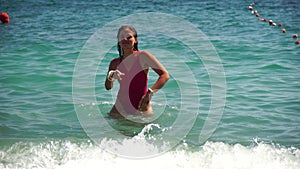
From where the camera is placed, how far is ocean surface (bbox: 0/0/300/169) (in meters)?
6.57

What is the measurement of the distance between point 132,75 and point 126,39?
523mm

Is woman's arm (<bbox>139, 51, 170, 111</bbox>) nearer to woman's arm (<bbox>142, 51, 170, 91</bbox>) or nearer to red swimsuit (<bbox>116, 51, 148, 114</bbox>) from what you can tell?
woman's arm (<bbox>142, 51, 170, 91</bbox>)

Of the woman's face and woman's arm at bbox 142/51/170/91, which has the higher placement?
the woman's face

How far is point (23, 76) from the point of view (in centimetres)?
1048

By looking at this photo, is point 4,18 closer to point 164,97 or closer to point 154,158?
point 164,97

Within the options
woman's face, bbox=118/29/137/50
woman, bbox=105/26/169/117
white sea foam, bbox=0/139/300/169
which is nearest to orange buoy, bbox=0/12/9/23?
white sea foam, bbox=0/139/300/169

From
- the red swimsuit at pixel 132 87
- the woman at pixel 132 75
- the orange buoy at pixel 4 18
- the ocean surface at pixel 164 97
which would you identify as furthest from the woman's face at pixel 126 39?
the orange buoy at pixel 4 18

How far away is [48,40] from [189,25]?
4.76m

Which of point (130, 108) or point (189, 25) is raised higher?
point (130, 108)

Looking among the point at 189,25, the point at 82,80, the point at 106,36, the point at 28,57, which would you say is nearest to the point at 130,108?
the point at 82,80

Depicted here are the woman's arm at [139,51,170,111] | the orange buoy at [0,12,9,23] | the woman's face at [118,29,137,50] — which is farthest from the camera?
the orange buoy at [0,12,9,23]

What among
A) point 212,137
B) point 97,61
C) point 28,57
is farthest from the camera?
point 28,57

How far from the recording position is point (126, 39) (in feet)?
21.0

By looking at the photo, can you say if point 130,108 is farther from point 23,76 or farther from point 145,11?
point 145,11
